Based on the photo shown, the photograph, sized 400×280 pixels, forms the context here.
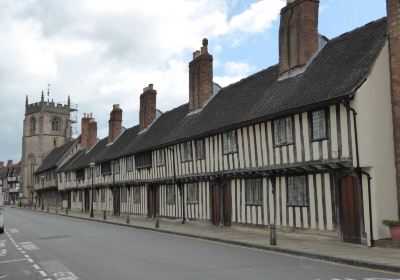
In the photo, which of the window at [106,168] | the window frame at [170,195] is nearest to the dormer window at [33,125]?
the window at [106,168]

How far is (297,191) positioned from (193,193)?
912 centimetres

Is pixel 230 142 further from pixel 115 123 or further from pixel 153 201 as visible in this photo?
pixel 115 123

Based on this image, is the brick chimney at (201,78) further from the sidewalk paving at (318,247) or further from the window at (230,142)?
the sidewalk paving at (318,247)

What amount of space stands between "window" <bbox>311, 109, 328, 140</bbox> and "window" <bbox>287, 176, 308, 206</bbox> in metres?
1.75

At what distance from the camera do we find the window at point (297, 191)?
55.2 feet

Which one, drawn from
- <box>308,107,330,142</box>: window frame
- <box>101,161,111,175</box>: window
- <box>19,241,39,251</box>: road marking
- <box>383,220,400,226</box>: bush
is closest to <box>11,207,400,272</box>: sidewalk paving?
<box>383,220,400,226</box>: bush

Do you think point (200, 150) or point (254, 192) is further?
point (200, 150)

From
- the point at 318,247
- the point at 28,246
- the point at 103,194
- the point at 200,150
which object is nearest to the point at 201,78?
the point at 200,150

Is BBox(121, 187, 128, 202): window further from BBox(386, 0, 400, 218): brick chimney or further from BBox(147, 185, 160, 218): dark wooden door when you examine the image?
BBox(386, 0, 400, 218): brick chimney

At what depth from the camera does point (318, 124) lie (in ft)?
52.6

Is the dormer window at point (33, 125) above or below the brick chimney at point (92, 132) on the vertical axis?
above

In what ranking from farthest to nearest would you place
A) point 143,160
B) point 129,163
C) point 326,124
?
point 129,163
point 143,160
point 326,124

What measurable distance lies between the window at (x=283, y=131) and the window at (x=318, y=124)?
3.98 feet

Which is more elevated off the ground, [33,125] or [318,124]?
[33,125]
